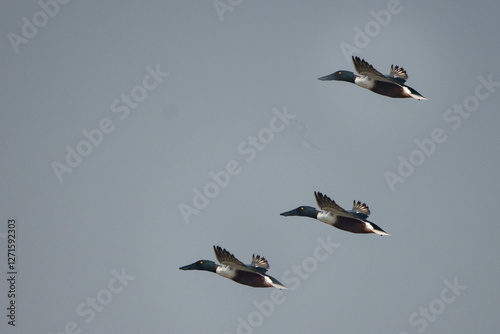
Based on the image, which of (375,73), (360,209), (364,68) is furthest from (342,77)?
(360,209)

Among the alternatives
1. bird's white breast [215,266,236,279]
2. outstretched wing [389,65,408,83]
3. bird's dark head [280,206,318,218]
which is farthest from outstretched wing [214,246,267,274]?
outstretched wing [389,65,408,83]

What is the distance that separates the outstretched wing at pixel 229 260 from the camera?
133 feet

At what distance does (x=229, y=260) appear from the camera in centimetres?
4072

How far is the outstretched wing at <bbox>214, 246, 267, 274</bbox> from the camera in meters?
40.5

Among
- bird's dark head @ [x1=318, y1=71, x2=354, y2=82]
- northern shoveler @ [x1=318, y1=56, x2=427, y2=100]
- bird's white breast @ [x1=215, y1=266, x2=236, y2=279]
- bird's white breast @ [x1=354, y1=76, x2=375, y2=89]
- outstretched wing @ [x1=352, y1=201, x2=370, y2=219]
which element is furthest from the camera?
bird's dark head @ [x1=318, y1=71, x2=354, y2=82]

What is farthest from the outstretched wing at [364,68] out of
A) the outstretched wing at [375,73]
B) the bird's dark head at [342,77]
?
the bird's dark head at [342,77]

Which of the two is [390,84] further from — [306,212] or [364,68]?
[306,212]

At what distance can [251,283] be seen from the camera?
1654 inches

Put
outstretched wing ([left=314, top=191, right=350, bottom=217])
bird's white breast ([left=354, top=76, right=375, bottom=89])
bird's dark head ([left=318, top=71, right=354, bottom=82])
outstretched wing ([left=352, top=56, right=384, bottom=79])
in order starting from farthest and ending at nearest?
bird's dark head ([left=318, top=71, right=354, bottom=82]) < bird's white breast ([left=354, top=76, right=375, bottom=89]) < outstretched wing ([left=314, top=191, right=350, bottom=217]) < outstretched wing ([left=352, top=56, right=384, bottom=79])

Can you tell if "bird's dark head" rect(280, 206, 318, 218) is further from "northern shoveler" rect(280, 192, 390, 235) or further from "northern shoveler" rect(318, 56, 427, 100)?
"northern shoveler" rect(318, 56, 427, 100)

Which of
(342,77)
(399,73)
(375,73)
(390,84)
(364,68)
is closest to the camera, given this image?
(364,68)

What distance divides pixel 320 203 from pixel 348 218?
1715mm

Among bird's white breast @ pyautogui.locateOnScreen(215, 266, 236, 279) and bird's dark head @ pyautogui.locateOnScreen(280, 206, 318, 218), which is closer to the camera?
bird's white breast @ pyautogui.locateOnScreen(215, 266, 236, 279)

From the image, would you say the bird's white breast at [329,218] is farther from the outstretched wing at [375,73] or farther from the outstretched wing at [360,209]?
the outstretched wing at [375,73]
